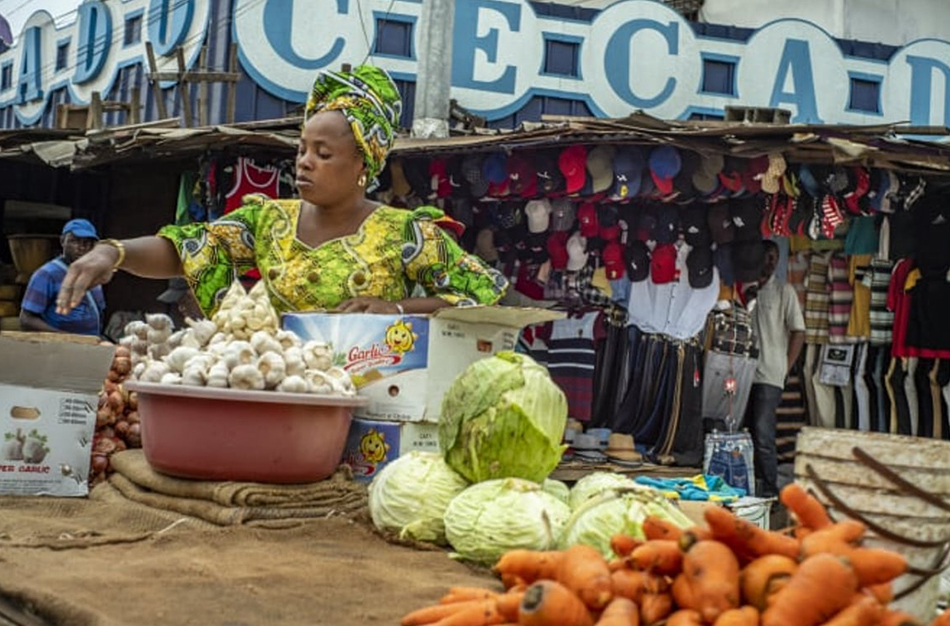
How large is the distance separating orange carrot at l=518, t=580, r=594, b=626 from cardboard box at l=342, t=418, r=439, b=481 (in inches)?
57.8

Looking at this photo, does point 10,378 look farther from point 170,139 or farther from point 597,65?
point 597,65

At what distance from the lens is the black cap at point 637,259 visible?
7.76 metres

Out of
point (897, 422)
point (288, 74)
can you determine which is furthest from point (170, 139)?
point (897, 422)

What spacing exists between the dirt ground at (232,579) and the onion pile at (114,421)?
3.23 feet

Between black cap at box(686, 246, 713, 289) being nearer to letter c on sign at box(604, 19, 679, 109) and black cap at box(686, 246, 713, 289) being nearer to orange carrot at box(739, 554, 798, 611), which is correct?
letter c on sign at box(604, 19, 679, 109)

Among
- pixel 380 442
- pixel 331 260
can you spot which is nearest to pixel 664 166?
pixel 331 260

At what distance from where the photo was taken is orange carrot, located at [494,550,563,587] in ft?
5.88

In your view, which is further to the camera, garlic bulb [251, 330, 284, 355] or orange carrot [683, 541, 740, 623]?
garlic bulb [251, 330, 284, 355]

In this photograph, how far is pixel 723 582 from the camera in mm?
1562

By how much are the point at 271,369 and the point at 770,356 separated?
6116 millimetres

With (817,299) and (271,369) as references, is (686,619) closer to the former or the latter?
(271,369)

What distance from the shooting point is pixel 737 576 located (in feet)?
5.22

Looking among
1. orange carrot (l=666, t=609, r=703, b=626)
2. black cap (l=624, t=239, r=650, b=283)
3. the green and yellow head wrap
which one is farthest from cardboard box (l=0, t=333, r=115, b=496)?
black cap (l=624, t=239, r=650, b=283)

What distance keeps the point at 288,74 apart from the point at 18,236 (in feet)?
9.58
